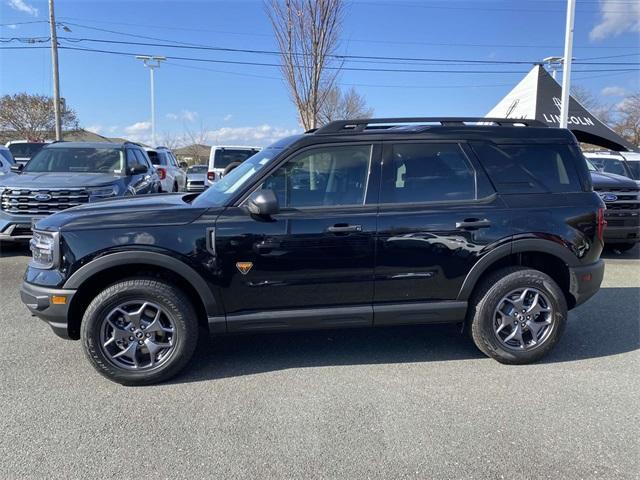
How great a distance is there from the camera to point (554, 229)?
3.99m

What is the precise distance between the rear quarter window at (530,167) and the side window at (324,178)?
1010mm

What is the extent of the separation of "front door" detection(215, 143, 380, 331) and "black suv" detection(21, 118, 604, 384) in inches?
0.4

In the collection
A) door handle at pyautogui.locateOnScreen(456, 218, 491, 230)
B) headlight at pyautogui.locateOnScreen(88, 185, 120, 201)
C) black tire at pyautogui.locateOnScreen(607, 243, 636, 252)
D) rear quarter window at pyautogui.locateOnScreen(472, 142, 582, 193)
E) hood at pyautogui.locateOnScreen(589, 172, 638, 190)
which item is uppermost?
rear quarter window at pyautogui.locateOnScreen(472, 142, 582, 193)

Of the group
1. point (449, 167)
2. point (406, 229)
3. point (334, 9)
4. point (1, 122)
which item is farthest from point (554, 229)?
point (1, 122)

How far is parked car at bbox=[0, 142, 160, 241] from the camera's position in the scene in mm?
7293

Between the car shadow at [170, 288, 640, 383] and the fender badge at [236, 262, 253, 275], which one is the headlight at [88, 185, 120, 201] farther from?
the fender badge at [236, 262, 253, 275]

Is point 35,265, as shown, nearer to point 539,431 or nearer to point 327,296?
point 327,296

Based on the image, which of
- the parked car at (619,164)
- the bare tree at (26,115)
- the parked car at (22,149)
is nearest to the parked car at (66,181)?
the parked car at (619,164)

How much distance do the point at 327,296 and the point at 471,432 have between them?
139 centimetres

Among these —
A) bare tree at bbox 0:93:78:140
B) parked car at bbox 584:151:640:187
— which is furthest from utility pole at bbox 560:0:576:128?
bare tree at bbox 0:93:78:140

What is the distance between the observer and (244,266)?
11.9 ft

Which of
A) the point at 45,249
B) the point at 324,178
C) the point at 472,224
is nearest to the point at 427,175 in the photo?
the point at 472,224

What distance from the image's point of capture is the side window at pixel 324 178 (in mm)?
3762

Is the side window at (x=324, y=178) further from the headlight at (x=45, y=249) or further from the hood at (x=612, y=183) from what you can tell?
the hood at (x=612, y=183)
